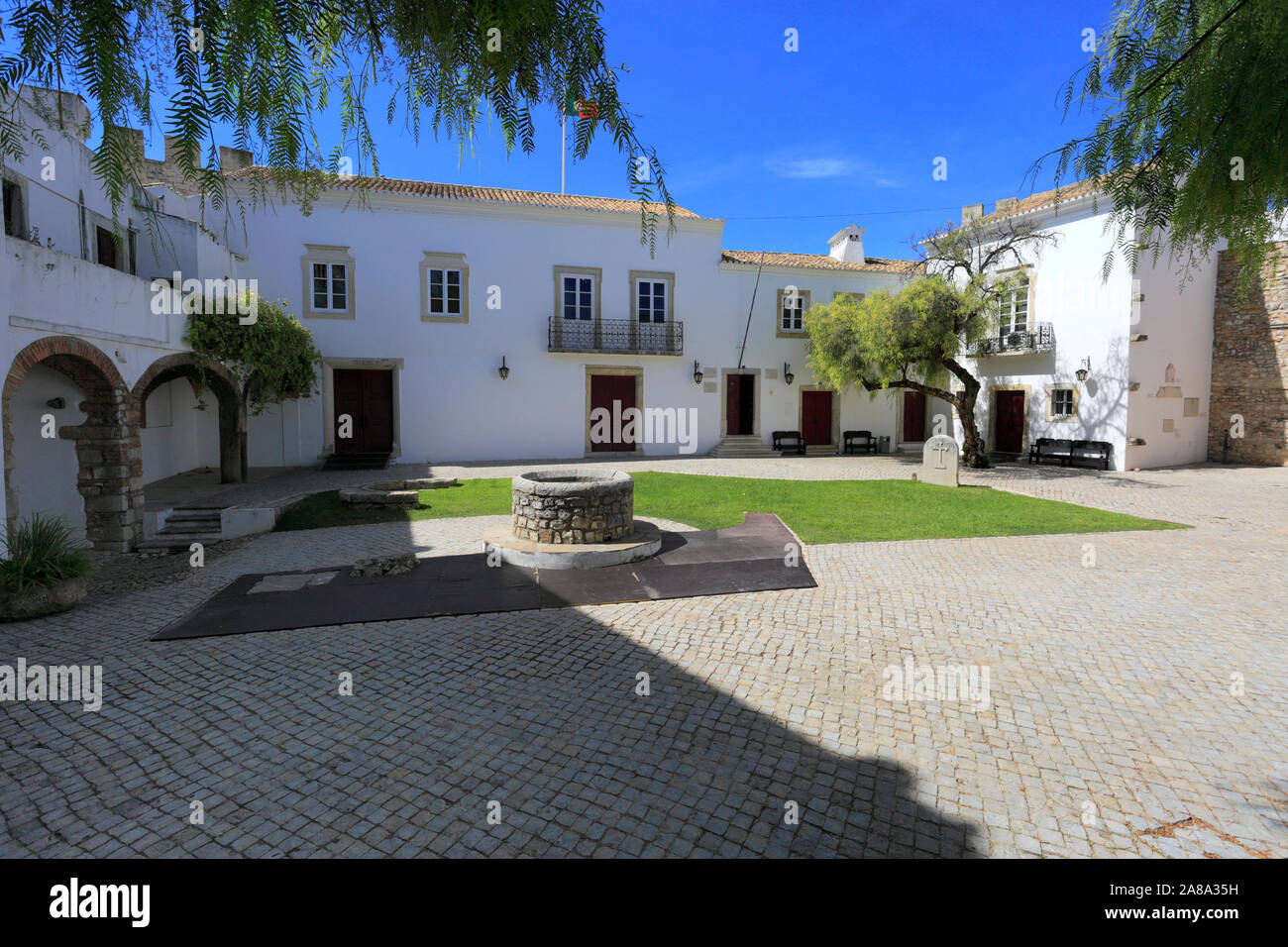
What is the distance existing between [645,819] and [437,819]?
105cm

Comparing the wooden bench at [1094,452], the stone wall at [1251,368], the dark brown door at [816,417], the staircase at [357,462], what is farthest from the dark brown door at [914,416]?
the staircase at [357,462]

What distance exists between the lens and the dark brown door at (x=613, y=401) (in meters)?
21.3

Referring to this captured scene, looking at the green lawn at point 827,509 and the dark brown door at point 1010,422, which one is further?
the dark brown door at point 1010,422

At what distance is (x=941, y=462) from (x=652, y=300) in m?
10.5

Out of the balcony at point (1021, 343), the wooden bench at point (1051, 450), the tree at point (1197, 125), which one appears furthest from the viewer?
the balcony at point (1021, 343)

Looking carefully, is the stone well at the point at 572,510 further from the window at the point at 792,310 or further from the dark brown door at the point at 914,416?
the dark brown door at the point at 914,416

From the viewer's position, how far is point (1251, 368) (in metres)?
18.7

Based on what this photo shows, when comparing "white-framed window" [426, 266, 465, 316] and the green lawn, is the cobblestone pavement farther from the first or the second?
"white-framed window" [426, 266, 465, 316]

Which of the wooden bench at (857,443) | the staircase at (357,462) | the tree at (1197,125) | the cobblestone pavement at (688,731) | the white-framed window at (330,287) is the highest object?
the white-framed window at (330,287)

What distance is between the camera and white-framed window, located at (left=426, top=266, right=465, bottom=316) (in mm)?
19391

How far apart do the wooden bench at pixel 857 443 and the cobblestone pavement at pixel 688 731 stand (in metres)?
16.3

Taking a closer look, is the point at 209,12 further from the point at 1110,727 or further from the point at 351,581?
the point at 351,581

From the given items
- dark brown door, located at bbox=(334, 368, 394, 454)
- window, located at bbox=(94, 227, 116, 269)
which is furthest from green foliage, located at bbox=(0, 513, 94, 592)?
dark brown door, located at bbox=(334, 368, 394, 454)

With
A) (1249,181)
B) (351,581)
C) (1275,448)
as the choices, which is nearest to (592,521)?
(351,581)
